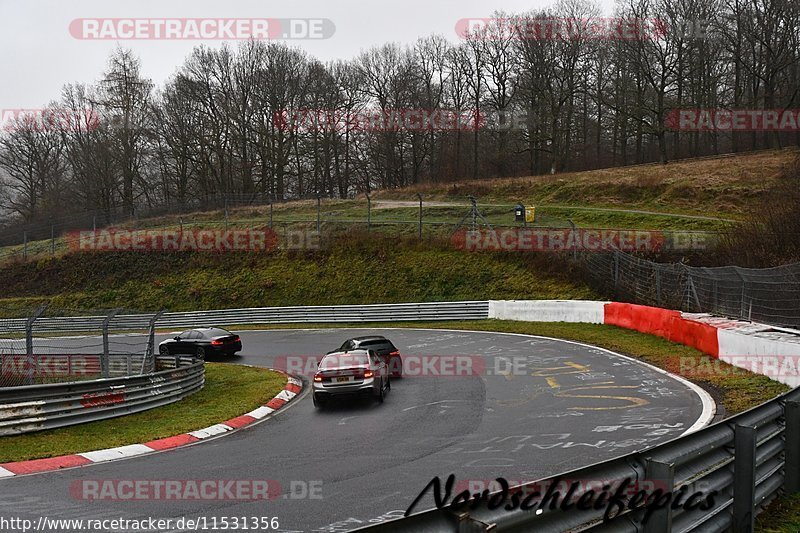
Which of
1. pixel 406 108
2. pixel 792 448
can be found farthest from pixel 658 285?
pixel 406 108

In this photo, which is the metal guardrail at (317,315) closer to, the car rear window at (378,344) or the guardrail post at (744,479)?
the car rear window at (378,344)

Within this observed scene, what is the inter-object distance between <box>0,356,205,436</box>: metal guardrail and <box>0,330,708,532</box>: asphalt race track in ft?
10.1

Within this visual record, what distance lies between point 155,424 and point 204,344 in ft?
39.5

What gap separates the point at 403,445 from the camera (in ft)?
32.2

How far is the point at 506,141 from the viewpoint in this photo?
70188mm

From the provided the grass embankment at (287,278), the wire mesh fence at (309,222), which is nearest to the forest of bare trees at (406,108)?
the wire mesh fence at (309,222)

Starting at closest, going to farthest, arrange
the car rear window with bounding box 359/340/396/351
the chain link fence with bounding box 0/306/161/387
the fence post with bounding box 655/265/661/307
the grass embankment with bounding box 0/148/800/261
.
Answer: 1. the chain link fence with bounding box 0/306/161/387
2. the car rear window with bounding box 359/340/396/351
3. the fence post with bounding box 655/265/661/307
4. the grass embankment with bounding box 0/148/800/261

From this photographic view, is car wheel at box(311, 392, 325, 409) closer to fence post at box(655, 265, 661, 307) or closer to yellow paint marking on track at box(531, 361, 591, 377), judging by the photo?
yellow paint marking on track at box(531, 361, 591, 377)

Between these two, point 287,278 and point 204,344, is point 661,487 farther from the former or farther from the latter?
point 287,278

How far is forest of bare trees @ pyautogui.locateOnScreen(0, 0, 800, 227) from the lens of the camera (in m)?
59.6

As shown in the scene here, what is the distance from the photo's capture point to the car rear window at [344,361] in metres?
13.8

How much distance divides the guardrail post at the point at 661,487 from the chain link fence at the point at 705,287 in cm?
1222

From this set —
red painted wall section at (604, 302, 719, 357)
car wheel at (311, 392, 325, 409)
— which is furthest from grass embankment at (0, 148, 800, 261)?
car wheel at (311, 392, 325, 409)

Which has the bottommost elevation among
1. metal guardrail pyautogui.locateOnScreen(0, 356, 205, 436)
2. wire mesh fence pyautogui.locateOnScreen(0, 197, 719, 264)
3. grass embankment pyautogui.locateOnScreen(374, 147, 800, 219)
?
metal guardrail pyautogui.locateOnScreen(0, 356, 205, 436)
